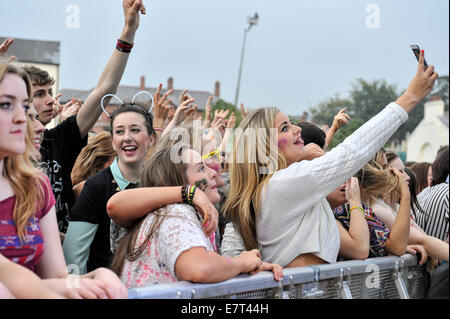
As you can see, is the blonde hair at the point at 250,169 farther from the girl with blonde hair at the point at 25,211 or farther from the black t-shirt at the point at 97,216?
the girl with blonde hair at the point at 25,211

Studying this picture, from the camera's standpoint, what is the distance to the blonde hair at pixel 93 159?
3.96 metres

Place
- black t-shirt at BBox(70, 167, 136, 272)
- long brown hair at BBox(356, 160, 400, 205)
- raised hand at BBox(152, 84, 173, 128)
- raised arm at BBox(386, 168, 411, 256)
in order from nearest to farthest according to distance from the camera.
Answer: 1. black t-shirt at BBox(70, 167, 136, 272)
2. raised arm at BBox(386, 168, 411, 256)
3. long brown hair at BBox(356, 160, 400, 205)
4. raised hand at BBox(152, 84, 173, 128)

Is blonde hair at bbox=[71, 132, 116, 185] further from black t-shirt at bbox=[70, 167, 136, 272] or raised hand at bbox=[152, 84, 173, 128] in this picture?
black t-shirt at bbox=[70, 167, 136, 272]

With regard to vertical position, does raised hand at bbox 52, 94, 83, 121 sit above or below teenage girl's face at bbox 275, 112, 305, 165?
above

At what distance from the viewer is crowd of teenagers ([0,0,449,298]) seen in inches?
68.9

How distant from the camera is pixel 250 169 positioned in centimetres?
264

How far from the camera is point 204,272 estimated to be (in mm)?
1884

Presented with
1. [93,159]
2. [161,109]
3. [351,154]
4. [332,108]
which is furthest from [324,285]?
[332,108]

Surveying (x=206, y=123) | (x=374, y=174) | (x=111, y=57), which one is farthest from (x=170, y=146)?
(x=206, y=123)

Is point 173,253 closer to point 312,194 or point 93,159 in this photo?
point 312,194

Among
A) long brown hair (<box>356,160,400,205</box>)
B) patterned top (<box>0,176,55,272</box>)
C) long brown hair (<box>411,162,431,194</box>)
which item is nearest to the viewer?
patterned top (<box>0,176,55,272</box>)

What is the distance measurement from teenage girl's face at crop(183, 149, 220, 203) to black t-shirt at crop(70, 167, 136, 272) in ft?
2.01

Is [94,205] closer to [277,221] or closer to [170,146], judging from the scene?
[170,146]

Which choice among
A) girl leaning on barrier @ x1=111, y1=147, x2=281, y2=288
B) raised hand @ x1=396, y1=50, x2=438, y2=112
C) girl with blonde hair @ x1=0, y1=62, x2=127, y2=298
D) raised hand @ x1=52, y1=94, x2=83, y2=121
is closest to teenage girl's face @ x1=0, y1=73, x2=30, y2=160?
girl with blonde hair @ x1=0, y1=62, x2=127, y2=298
